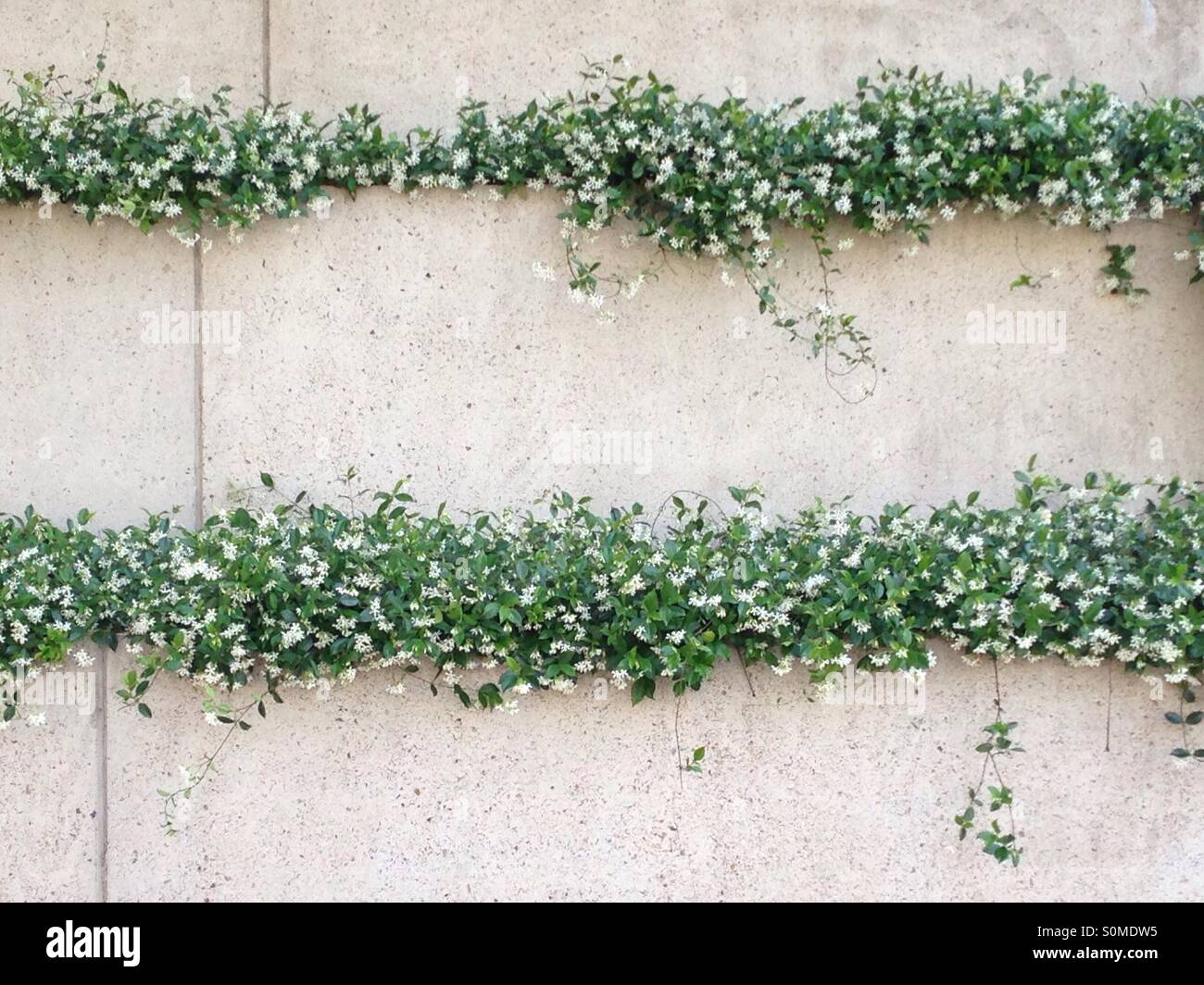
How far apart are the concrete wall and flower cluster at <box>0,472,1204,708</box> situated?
0.26 m

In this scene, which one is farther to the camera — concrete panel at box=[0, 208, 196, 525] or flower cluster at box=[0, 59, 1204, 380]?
concrete panel at box=[0, 208, 196, 525]

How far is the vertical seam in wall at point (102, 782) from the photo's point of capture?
3.39m

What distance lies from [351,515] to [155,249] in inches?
46.3

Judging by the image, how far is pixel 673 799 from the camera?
11.0 feet

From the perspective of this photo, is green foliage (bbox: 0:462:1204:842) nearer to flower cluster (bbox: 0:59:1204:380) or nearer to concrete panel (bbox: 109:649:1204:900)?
concrete panel (bbox: 109:649:1204:900)

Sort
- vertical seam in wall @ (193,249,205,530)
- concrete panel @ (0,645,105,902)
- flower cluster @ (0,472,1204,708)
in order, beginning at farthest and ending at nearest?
vertical seam in wall @ (193,249,205,530), concrete panel @ (0,645,105,902), flower cluster @ (0,472,1204,708)

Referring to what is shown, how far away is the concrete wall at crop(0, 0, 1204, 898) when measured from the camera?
3332mm

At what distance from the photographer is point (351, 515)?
3.47 meters

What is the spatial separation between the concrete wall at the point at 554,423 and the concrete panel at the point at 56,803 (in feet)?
0.04

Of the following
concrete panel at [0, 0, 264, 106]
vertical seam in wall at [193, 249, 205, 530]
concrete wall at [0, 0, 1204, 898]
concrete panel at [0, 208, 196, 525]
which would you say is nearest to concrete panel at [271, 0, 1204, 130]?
concrete wall at [0, 0, 1204, 898]

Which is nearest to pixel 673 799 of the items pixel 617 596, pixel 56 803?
pixel 617 596

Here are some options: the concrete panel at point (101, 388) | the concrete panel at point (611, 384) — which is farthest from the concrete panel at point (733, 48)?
the concrete panel at point (101, 388)

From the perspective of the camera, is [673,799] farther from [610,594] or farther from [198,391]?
[198,391]
